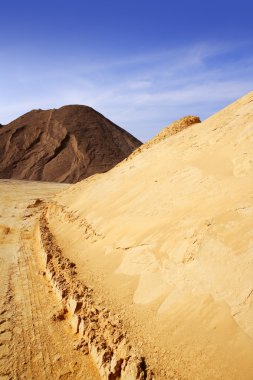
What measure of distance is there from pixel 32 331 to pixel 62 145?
3734 centimetres

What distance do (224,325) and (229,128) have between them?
6032 mm

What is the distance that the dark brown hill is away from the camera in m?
37.5

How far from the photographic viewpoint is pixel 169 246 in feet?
15.9

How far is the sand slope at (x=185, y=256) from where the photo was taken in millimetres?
3285

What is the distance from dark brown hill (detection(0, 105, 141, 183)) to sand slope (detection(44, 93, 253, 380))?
28062mm

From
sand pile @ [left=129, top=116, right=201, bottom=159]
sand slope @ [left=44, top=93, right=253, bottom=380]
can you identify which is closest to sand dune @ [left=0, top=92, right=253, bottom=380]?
sand slope @ [left=44, top=93, right=253, bottom=380]

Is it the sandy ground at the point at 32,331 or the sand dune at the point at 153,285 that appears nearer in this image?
the sand dune at the point at 153,285

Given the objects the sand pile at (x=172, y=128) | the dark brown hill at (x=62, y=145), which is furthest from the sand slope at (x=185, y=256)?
the dark brown hill at (x=62, y=145)

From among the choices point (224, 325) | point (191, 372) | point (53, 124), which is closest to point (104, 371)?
point (191, 372)

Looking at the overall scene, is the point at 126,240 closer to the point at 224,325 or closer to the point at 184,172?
the point at 184,172

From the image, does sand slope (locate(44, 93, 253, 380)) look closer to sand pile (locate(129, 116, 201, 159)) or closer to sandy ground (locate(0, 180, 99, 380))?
sandy ground (locate(0, 180, 99, 380))

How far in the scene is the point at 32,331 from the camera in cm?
448

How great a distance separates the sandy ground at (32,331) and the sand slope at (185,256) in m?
0.70

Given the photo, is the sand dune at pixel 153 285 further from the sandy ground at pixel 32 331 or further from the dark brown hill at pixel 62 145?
the dark brown hill at pixel 62 145
